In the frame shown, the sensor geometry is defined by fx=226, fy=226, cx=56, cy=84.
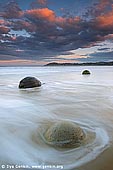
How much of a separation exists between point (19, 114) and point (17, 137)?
1.62m

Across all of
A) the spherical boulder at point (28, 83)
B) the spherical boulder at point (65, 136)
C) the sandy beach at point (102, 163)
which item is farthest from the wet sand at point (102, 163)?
the spherical boulder at point (28, 83)

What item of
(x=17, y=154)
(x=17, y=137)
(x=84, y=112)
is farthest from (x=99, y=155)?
(x=84, y=112)

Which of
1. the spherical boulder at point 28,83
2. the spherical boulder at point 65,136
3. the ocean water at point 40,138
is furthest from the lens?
the spherical boulder at point 28,83

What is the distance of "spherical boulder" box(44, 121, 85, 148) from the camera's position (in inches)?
132

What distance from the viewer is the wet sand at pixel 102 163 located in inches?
109

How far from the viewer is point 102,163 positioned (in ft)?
9.44

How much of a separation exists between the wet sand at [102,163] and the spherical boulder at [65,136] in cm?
42

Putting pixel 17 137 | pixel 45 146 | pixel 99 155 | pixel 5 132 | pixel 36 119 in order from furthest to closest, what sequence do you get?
pixel 36 119 < pixel 5 132 < pixel 17 137 < pixel 45 146 < pixel 99 155

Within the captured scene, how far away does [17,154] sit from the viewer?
123 inches

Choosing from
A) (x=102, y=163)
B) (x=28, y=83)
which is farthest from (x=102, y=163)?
(x=28, y=83)

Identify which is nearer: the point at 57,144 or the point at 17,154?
the point at 17,154

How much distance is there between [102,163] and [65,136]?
2.38 feet

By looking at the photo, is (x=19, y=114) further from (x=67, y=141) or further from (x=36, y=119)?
(x=67, y=141)

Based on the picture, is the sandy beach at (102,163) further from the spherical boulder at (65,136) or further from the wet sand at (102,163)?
the spherical boulder at (65,136)
